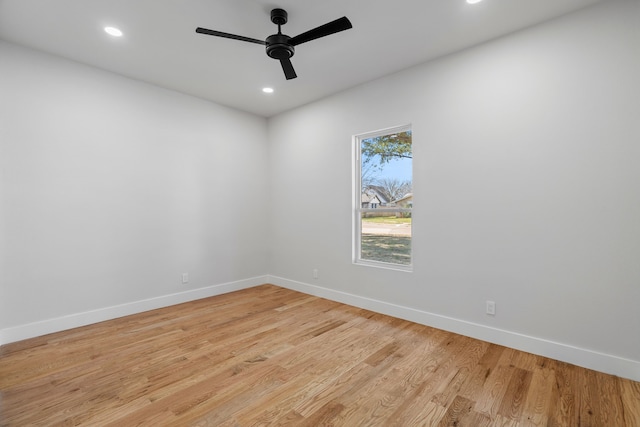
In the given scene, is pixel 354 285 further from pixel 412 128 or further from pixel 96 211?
pixel 96 211

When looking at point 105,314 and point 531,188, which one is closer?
point 531,188

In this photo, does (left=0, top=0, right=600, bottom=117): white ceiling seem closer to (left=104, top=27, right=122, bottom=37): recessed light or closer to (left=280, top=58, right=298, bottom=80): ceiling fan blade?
(left=104, top=27, right=122, bottom=37): recessed light

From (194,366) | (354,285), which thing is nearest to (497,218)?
(354,285)

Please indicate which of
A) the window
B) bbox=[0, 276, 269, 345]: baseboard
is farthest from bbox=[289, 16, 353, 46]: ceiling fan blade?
bbox=[0, 276, 269, 345]: baseboard

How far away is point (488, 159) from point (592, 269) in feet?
3.95

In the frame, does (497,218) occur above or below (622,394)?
above

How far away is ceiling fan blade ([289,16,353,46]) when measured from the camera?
83.0 inches

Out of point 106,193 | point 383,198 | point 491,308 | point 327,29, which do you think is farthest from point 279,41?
point 491,308

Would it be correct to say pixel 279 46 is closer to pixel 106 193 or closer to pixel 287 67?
pixel 287 67

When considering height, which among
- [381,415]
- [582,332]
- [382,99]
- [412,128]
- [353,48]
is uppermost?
[353,48]

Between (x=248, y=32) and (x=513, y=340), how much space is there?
369 centimetres

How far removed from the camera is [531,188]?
2582mm

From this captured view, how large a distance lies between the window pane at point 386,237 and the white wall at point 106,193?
205 centimetres

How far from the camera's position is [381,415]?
180cm
